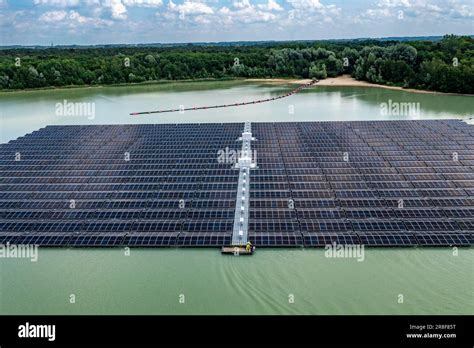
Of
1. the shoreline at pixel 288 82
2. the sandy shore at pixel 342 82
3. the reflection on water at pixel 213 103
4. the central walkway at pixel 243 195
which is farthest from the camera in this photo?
the shoreline at pixel 288 82

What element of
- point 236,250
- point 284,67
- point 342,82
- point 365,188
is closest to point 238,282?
point 236,250

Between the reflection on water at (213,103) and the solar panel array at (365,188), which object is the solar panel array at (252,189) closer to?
the solar panel array at (365,188)

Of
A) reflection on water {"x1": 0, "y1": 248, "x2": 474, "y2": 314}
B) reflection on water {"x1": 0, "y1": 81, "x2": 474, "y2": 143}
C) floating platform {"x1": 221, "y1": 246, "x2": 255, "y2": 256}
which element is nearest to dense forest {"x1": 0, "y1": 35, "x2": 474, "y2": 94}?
reflection on water {"x1": 0, "y1": 81, "x2": 474, "y2": 143}

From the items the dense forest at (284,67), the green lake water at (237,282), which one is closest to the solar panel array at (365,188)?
the green lake water at (237,282)

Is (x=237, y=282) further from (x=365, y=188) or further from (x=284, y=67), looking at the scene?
(x=284, y=67)

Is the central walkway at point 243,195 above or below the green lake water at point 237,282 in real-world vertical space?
above
